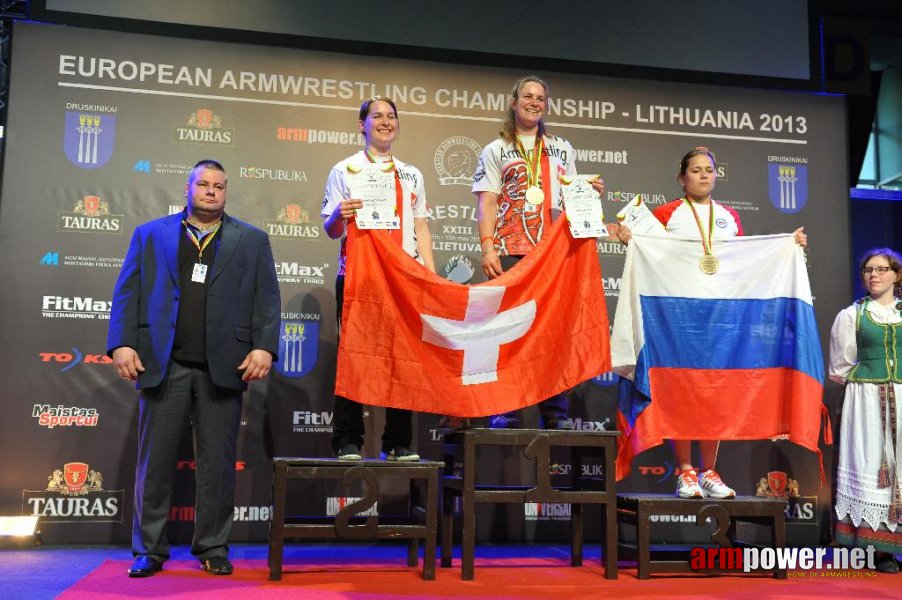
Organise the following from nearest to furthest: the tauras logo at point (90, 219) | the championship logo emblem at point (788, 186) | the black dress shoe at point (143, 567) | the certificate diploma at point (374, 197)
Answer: the black dress shoe at point (143, 567), the certificate diploma at point (374, 197), the tauras logo at point (90, 219), the championship logo emblem at point (788, 186)

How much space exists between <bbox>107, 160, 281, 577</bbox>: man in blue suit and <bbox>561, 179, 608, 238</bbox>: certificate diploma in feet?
4.47

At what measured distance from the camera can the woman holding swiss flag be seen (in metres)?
3.70

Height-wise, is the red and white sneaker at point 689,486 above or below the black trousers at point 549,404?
below

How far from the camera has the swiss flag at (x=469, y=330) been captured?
366cm

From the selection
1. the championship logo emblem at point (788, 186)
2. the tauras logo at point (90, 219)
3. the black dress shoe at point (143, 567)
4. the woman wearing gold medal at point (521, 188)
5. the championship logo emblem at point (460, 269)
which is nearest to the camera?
the black dress shoe at point (143, 567)

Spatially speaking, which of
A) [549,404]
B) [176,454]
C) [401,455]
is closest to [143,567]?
[176,454]

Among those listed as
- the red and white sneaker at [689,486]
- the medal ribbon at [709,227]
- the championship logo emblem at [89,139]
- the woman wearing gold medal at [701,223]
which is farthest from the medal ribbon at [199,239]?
the red and white sneaker at [689,486]

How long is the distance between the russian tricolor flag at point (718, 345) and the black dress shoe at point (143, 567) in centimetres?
205

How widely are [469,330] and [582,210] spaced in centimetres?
73

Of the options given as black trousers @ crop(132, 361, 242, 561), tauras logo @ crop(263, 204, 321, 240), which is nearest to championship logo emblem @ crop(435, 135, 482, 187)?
tauras logo @ crop(263, 204, 321, 240)

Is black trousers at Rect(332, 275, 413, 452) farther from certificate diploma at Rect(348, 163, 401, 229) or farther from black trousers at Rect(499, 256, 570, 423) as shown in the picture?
black trousers at Rect(499, 256, 570, 423)

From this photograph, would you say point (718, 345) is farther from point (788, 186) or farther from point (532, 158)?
point (788, 186)

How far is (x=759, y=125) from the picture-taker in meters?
5.38

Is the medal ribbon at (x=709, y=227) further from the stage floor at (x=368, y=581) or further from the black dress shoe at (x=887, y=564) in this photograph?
the black dress shoe at (x=887, y=564)
